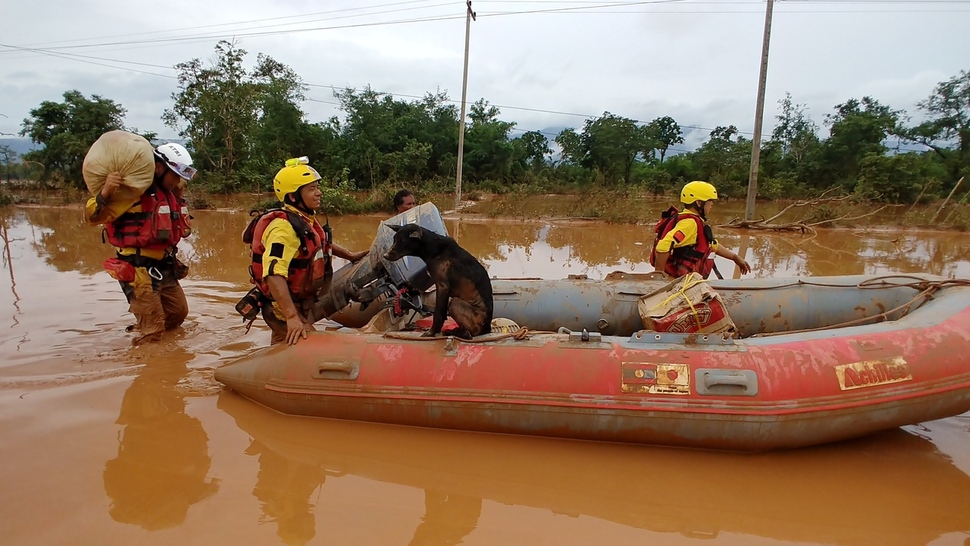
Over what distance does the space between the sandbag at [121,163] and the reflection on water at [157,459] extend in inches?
50.8

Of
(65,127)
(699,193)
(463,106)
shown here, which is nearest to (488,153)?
(463,106)

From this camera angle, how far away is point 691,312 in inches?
129

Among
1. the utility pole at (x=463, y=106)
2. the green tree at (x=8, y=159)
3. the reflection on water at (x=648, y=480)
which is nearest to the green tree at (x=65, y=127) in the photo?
the green tree at (x=8, y=159)

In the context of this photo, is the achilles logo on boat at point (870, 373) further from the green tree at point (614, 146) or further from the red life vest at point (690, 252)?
the green tree at point (614, 146)

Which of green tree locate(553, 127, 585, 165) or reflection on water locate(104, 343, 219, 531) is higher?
green tree locate(553, 127, 585, 165)

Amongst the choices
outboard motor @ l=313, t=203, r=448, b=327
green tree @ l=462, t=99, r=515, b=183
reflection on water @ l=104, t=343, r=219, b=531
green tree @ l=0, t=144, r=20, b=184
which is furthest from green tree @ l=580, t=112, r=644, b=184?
reflection on water @ l=104, t=343, r=219, b=531

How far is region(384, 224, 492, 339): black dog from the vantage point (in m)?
3.25

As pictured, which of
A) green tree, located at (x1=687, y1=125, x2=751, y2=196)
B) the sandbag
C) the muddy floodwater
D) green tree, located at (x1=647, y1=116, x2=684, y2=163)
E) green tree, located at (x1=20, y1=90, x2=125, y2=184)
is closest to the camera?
the muddy floodwater

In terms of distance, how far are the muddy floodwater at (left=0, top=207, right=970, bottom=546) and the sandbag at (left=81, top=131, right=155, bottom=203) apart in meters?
1.25

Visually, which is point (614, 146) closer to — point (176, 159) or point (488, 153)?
point (488, 153)

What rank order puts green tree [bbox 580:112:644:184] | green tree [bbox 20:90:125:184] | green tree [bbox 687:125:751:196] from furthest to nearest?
green tree [bbox 580:112:644:184] < green tree [bbox 687:125:751:196] < green tree [bbox 20:90:125:184]

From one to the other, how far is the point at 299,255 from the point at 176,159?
1460 millimetres

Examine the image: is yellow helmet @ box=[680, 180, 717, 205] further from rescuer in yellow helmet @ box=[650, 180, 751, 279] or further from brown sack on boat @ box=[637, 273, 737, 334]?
brown sack on boat @ box=[637, 273, 737, 334]

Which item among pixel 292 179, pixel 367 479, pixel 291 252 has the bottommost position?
pixel 367 479
